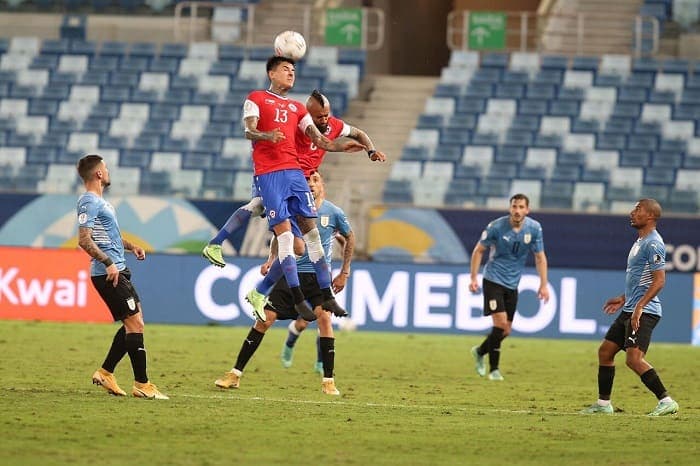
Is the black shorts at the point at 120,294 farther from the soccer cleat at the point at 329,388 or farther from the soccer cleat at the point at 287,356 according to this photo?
the soccer cleat at the point at 287,356

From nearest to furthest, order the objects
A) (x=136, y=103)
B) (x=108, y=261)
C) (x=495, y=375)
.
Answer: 1. (x=108, y=261)
2. (x=495, y=375)
3. (x=136, y=103)

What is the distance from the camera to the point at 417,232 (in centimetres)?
2462

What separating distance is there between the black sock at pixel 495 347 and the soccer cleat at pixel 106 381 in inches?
227

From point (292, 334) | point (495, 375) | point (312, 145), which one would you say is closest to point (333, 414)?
point (312, 145)

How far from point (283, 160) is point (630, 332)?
134 inches

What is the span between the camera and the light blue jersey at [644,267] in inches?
469

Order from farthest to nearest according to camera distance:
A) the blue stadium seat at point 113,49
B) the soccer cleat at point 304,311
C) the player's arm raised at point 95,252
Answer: the blue stadium seat at point 113,49 → the soccer cleat at point 304,311 → the player's arm raised at point 95,252

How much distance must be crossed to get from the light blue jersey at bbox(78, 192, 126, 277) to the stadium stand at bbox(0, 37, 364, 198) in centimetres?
1557

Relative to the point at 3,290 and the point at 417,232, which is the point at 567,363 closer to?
the point at 417,232

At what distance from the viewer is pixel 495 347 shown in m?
16.5

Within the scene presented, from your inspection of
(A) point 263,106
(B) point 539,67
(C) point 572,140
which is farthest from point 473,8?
(A) point 263,106

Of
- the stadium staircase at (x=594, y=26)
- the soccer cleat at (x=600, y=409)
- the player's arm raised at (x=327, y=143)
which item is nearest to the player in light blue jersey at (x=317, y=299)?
the player's arm raised at (x=327, y=143)

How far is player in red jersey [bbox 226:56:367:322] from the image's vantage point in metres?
12.1

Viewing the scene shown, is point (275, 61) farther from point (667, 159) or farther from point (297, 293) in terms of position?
point (667, 159)
